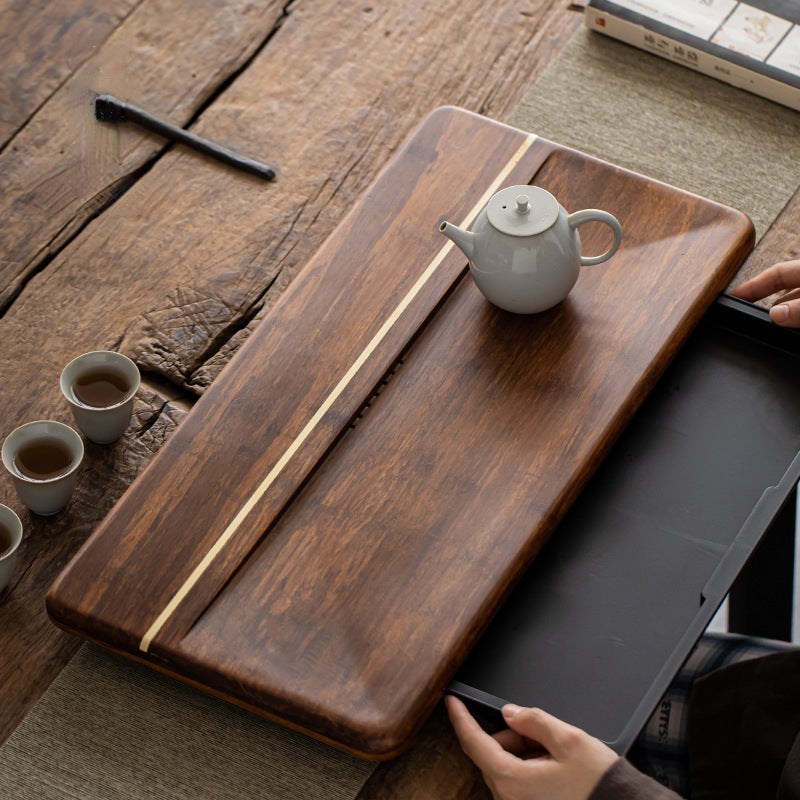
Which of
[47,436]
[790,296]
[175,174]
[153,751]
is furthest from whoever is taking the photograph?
[175,174]

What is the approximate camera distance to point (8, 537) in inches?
A: 45.8

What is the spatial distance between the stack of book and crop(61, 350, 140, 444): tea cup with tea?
1.06 meters

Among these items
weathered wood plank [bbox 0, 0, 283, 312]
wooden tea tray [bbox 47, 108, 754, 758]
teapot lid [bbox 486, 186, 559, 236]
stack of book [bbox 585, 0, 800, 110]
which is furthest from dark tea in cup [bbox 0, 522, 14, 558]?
stack of book [bbox 585, 0, 800, 110]

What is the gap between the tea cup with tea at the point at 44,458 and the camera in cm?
119

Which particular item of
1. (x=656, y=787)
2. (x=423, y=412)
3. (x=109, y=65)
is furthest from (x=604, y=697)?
(x=109, y=65)

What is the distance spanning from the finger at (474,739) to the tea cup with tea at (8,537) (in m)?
0.51

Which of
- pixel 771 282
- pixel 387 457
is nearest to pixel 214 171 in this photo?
pixel 387 457

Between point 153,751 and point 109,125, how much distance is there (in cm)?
102

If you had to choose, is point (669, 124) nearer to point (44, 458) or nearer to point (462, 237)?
point (462, 237)

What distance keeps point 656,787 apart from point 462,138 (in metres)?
0.87

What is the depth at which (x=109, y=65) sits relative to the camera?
5.65 feet

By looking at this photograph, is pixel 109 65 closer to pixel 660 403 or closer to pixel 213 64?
pixel 213 64

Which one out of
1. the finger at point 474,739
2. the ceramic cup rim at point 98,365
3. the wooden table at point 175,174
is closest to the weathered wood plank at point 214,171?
the wooden table at point 175,174

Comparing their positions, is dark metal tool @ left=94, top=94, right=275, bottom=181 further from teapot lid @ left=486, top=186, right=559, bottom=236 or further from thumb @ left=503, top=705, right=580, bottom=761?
thumb @ left=503, top=705, right=580, bottom=761
